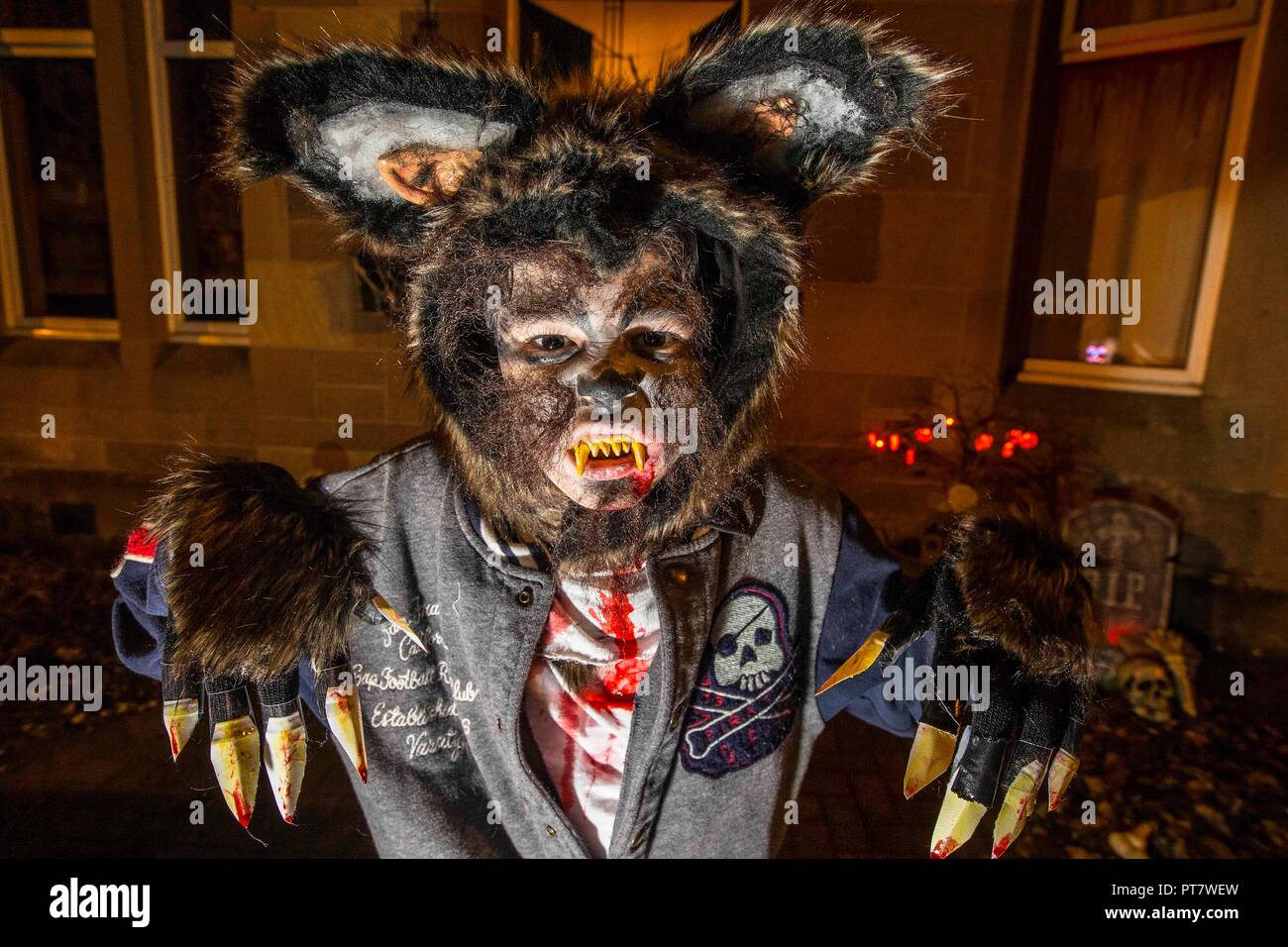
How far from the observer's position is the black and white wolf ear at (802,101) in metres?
1.05

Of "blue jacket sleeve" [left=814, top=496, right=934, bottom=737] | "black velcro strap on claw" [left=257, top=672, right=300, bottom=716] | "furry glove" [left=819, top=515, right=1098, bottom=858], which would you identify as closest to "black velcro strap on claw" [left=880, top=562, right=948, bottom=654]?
"furry glove" [left=819, top=515, right=1098, bottom=858]

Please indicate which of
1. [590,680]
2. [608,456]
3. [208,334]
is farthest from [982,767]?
[208,334]

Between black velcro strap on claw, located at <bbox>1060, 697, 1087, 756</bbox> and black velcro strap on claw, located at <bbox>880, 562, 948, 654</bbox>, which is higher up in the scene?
black velcro strap on claw, located at <bbox>880, 562, 948, 654</bbox>

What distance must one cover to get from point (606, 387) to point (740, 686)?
658 millimetres

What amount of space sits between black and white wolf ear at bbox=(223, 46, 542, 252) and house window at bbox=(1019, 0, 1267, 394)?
115 inches

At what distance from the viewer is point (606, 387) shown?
101 cm

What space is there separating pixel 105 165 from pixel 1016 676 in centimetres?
493

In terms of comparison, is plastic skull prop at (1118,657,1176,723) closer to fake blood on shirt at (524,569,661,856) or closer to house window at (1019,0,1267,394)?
house window at (1019,0,1267,394)

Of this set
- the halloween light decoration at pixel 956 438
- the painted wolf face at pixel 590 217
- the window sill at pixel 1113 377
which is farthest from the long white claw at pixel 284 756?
the window sill at pixel 1113 377

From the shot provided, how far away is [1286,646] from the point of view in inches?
120

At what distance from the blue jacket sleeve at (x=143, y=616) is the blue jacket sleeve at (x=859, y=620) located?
98 centimetres

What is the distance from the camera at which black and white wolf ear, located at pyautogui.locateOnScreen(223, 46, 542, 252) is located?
39.0 inches

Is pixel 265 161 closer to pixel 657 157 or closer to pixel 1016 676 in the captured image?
pixel 657 157

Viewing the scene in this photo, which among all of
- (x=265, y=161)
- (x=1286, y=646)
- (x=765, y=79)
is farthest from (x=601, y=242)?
(x=1286, y=646)
